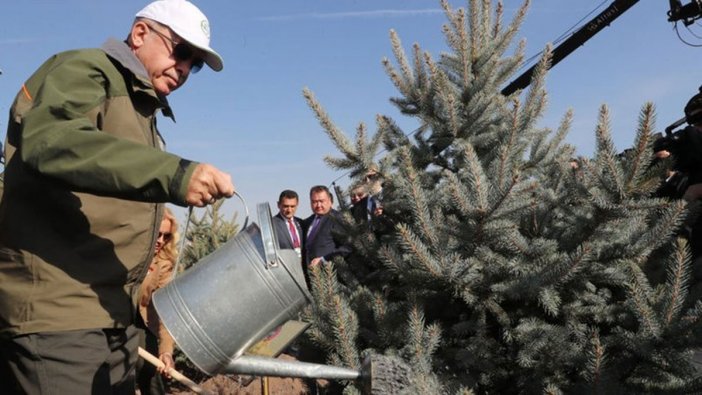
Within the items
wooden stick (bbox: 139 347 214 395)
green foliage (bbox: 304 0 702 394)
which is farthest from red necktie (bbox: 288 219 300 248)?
green foliage (bbox: 304 0 702 394)

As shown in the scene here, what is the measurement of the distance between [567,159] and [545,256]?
83 centimetres

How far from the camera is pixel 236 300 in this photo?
5.47 feet

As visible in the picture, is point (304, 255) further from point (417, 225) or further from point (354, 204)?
point (417, 225)

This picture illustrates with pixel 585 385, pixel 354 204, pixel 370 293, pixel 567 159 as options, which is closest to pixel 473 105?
pixel 567 159

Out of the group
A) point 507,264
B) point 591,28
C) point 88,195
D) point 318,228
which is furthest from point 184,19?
point 591,28

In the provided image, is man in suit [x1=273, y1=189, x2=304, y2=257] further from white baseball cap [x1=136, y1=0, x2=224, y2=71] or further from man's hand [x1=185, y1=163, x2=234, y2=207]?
man's hand [x1=185, y1=163, x2=234, y2=207]

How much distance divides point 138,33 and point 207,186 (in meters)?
0.75

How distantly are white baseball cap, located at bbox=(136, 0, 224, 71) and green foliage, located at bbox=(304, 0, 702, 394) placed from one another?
3.46ft

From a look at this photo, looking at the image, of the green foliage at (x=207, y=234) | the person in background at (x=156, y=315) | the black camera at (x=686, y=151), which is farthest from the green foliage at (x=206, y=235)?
the black camera at (x=686, y=151)

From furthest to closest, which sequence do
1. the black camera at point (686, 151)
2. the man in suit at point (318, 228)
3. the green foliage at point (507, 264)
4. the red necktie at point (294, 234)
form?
the red necktie at point (294, 234), the man in suit at point (318, 228), the black camera at point (686, 151), the green foliage at point (507, 264)

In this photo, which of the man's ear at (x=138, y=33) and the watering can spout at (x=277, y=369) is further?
the man's ear at (x=138, y=33)

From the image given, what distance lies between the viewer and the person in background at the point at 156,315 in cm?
381

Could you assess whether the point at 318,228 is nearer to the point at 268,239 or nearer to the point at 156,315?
the point at 156,315

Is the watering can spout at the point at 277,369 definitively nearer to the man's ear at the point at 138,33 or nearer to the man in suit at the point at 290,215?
the man's ear at the point at 138,33
